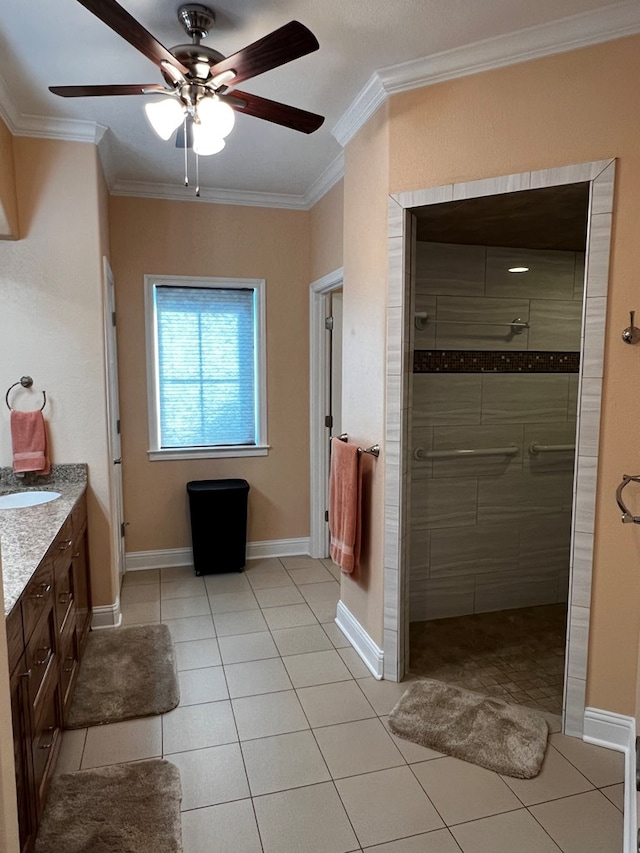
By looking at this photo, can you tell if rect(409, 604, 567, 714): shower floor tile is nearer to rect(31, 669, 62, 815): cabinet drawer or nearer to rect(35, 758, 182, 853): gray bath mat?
rect(35, 758, 182, 853): gray bath mat

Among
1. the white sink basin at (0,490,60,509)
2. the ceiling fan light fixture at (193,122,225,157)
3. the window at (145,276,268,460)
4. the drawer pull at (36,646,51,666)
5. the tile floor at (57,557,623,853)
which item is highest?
the ceiling fan light fixture at (193,122,225,157)

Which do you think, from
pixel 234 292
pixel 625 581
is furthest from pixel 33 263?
pixel 625 581

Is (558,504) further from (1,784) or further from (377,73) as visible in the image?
(1,784)

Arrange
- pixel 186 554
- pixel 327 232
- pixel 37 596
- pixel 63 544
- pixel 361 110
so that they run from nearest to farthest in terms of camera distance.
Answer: pixel 37 596
pixel 63 544
pixel 361 110
pixel 327 232
pixel 186 554

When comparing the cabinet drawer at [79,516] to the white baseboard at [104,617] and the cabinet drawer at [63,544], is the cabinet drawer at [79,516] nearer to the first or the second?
the cabinet drawer at [63,544]

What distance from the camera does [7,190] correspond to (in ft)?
8.72

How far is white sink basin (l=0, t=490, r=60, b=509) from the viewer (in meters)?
2.73

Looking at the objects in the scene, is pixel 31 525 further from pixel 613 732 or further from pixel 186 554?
pixel 613 732

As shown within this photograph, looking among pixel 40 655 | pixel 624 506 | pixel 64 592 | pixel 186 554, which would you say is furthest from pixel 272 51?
pixel 186 554

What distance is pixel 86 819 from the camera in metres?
1.82

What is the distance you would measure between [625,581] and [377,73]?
2.24 metres

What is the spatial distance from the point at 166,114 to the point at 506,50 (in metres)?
1.27

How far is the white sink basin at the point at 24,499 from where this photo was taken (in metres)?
2.73

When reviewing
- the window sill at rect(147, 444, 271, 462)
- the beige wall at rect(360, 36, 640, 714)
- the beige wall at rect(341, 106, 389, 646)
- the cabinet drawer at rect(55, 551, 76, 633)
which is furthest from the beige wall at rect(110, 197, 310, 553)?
the beige wall at rect(360, 36, 640, 714)
